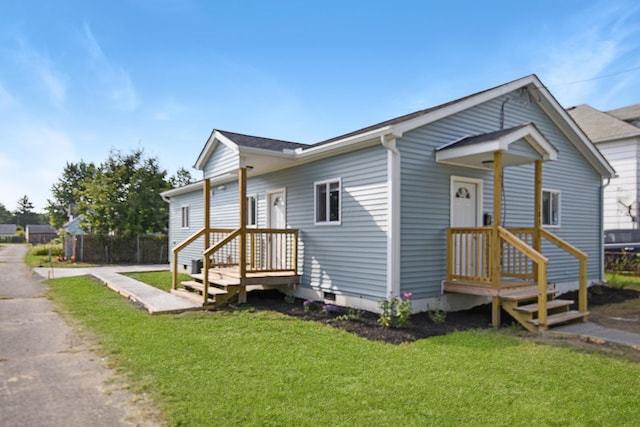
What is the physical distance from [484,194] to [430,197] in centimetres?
163

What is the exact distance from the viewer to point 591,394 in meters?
3.75

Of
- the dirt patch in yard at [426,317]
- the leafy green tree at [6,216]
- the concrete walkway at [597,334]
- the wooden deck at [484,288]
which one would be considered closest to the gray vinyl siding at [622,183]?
the dirt patch in yard at [426,317]

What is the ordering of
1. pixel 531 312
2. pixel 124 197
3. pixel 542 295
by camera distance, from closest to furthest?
1. pixel 542 295
2. pixel 531 312
3. pixel 124 197

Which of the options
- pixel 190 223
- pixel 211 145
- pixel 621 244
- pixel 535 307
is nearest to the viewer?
pixel 535 307

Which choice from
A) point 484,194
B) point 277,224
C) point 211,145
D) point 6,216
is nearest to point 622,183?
point 484,194

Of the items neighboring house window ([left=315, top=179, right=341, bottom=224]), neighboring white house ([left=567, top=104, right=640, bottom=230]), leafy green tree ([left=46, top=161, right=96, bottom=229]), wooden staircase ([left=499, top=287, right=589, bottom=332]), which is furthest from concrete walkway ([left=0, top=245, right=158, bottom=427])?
leafy green tree ([left=46, top=161, right=96, bottom=229])

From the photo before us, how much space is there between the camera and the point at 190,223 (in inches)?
637

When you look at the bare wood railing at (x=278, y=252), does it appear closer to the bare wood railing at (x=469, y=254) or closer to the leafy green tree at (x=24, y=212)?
the bare wood railing at (x=469, y=254)

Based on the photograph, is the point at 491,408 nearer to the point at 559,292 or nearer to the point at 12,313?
the point at 559,292

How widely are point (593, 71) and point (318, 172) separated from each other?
29.4 feet

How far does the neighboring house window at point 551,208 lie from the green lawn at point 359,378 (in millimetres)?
5135

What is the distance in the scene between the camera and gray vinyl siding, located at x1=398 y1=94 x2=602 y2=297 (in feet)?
24.4

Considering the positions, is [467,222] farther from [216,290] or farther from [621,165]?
[621,165]

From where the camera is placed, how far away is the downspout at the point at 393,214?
7.07 metres
